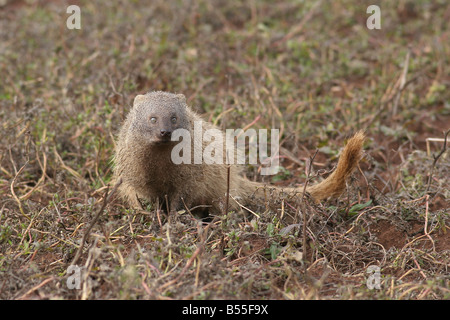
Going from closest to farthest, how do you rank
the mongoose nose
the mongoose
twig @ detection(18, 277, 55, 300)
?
twig @ detection(18, 277, 55, 300) < the mongoose nose < the mongoose

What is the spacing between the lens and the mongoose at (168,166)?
3141 millimetres

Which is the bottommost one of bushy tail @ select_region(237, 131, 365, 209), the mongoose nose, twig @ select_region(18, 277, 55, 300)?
twig @ select_region(18, 277, 55, 300)

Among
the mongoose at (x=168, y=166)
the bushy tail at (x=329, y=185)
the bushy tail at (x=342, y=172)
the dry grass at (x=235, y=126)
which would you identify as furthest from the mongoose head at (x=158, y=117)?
the bushy tail at (x=342, y=172)

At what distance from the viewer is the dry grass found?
8.75 feet

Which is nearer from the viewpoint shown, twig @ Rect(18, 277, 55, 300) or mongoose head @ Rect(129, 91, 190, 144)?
twig @ Rect(18, 277, 55, 300)

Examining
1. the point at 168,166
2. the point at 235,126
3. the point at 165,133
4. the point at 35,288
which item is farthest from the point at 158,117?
the point at 235,126

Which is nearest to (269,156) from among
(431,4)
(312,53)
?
(312,53)

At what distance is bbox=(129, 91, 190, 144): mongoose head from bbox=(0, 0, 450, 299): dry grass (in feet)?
1.50

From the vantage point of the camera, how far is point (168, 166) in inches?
126

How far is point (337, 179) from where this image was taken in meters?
3.38

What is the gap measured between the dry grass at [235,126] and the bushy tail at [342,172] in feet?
0.35

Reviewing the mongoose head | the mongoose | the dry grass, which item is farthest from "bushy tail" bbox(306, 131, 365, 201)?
the mongoose head

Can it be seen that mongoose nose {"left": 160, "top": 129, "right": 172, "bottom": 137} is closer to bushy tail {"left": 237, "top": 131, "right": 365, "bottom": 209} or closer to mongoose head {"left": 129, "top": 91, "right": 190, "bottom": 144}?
mongoose head {"left": 129, "top": 91, "right": 190, "bottom": 144}
